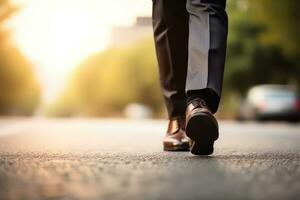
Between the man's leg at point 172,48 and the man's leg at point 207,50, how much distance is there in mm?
389

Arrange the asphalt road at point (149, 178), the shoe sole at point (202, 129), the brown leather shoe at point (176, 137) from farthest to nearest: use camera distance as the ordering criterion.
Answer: the brown leather shoe at point (176, 137), the shoe sole at point (202, 129), the asphalt road at point (149, 178)

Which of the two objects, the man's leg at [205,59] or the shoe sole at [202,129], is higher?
the man's leg at [205,59]

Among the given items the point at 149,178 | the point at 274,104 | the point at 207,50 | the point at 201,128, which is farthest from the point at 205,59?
the point at 274,104

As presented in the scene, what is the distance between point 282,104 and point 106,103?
171 feet

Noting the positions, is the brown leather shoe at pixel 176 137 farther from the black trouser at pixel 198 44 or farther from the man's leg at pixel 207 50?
the man's leg at pixel 207 50

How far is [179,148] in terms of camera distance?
4059 millimetres

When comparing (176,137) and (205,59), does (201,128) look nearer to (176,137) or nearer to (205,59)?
(205,59)

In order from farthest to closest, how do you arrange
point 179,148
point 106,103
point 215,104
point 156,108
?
point 106,103 → point 156,108 → point 179,148 → point 215,104

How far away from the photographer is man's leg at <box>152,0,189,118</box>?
4.23 meters

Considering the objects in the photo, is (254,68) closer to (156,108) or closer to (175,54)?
(156,108)

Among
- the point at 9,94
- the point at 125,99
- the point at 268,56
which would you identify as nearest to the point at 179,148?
the point at 268,56

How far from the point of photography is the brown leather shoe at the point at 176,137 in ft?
13.4

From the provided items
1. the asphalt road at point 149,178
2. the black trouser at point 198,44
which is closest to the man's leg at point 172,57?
the black trouser at point 198,44

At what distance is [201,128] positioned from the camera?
137 inches
